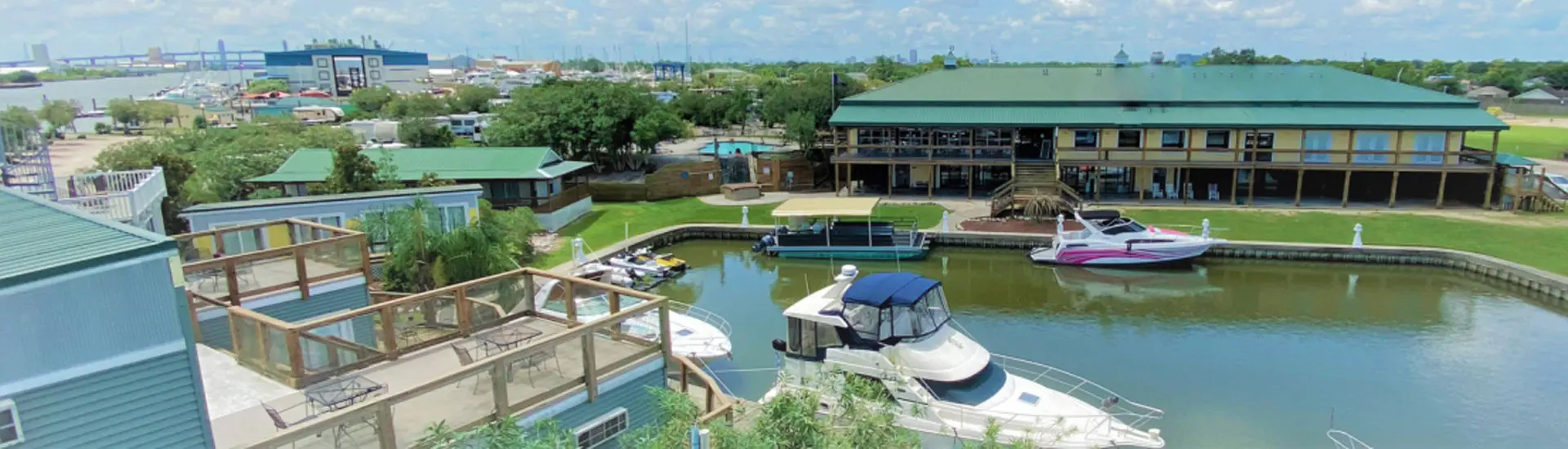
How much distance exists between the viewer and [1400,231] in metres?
29.6

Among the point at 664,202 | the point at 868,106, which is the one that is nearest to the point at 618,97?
the point at 664,202

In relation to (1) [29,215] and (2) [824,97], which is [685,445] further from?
(2) [824,97]

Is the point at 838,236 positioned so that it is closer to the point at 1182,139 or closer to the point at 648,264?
the point at 648,264

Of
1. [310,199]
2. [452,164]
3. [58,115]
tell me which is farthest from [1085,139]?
[58,115]

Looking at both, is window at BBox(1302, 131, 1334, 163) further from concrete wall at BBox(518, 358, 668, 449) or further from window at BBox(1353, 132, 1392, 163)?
concrete wall at BBox(518, 358, 668, 449)

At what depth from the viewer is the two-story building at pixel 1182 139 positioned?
34.2 m

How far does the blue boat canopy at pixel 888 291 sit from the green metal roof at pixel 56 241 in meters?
10.7

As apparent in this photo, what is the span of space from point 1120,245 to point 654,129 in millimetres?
24030

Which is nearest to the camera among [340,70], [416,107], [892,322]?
[892,322]

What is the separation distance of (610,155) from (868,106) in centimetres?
1414

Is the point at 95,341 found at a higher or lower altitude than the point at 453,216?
higher

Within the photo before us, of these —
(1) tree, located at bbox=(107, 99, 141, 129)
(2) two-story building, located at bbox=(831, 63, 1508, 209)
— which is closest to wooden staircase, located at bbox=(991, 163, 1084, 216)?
(2) two-story building, located at bbox=(831, 63, 1508, 209)

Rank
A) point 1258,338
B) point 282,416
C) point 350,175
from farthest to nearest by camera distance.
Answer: point 350,175 < point 1258,338 < point 282,416

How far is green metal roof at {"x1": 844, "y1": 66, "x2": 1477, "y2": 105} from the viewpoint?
36.7m
